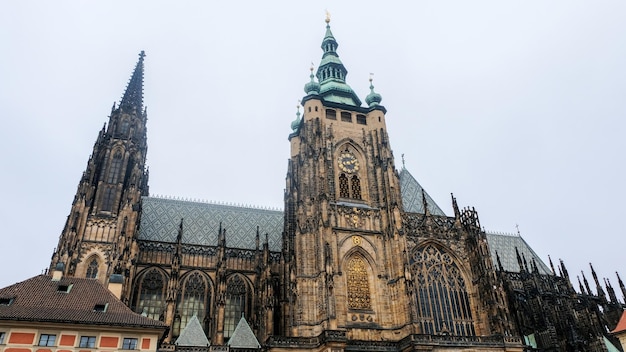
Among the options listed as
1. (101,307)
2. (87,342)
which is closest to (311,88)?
(101,307)

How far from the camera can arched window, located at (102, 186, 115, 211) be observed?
131 feet

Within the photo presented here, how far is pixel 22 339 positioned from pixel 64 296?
10.4 ft

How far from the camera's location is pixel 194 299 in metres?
39.2

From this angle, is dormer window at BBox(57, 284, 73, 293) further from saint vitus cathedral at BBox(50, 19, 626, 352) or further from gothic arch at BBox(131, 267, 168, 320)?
gothic arch at BBox(131, 267, 168, 320)

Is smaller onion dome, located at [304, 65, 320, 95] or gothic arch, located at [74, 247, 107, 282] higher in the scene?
smaller onion dome, located at [304, 65, 320, 95]

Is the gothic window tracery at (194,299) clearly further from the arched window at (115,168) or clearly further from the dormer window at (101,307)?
the dormer window at (101,307)

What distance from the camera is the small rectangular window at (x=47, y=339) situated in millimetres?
23484

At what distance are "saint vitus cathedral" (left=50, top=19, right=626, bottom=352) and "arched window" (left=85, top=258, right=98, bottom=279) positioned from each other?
0.25 feet

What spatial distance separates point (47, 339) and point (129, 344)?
392cm

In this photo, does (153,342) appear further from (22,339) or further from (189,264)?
(189,264)

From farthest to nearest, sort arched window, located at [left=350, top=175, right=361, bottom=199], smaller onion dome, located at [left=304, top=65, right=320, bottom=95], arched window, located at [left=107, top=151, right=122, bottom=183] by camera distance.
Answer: arched window, located at [left=107, top=151, right=122, bottom=183] < smaller onion dome, located at [left=304, top=65, right=320, bottom=95] < arched window, located at [left=350, top=175, right=361, bottom=199]

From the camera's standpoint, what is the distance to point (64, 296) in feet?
85.6

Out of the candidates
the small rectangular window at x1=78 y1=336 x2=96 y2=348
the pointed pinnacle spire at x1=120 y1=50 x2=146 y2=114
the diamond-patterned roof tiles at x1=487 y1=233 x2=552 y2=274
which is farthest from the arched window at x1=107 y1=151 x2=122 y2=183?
the diamond-patterned roof tiles at x1=487 y1=233 x2=552 y2=274

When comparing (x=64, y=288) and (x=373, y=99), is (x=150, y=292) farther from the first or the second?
(x=373, y=99)
